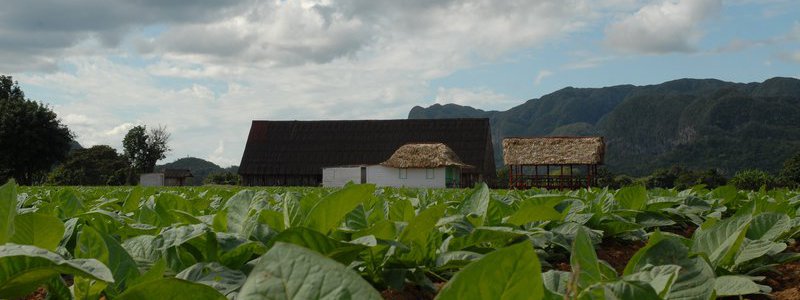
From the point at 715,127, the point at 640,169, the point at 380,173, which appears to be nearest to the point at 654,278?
the point at 380,173

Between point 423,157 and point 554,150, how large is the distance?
866 cm

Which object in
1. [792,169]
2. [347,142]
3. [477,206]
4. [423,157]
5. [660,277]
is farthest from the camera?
[347,142]

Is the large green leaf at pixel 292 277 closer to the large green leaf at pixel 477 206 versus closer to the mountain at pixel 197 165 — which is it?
the large green leaf at pixel 477 206

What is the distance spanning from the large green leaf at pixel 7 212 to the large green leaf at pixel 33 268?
0.16 metres

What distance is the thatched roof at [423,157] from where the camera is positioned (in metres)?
44.3

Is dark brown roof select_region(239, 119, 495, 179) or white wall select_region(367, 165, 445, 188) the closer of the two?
white wall select_region(367, 165, 445, 188)

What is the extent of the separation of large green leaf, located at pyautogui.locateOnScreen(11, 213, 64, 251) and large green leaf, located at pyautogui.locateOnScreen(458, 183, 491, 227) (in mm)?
1345

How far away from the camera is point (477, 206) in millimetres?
2479

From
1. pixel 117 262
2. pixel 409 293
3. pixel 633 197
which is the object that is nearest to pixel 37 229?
pixel 117 262

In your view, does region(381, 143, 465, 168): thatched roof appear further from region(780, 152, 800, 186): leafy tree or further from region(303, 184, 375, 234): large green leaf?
region(303, 184, 375, 234): large green leaf

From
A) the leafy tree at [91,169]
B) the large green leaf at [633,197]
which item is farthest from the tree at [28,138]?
the large green leaf at [633,197]

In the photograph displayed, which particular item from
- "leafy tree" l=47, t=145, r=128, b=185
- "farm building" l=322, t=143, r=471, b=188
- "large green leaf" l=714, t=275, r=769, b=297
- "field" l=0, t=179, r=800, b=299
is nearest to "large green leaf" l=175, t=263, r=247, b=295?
"field" l=0, t=179, r=800, b=299

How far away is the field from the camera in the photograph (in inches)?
30.0

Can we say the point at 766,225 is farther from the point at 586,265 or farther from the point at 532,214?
the point at 586,265
